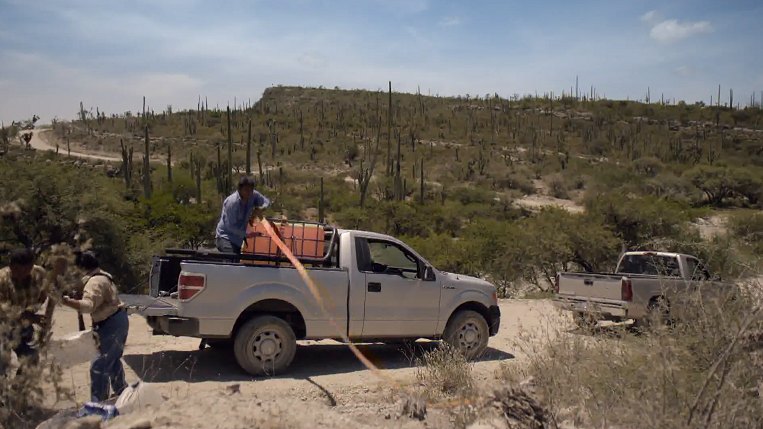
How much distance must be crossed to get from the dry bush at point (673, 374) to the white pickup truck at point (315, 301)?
10.3 feet

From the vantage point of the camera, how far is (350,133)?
72.9 m

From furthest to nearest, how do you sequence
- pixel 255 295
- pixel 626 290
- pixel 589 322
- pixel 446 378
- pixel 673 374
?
pixel 626 290 < pixel 255 295 < pixel 589 322 < pixel 446 378 < pixel 673 374

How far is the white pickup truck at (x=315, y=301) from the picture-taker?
25.8 ft

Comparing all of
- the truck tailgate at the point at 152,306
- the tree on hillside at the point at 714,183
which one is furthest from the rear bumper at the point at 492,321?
the tree on hillside at the point at 714,183

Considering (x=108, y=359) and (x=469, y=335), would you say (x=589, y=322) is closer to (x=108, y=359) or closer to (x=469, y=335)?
(x=469, y=335)

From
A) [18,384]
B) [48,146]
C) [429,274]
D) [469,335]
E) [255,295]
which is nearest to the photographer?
[18,384]

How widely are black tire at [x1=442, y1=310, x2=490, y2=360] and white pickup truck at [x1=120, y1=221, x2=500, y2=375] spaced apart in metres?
0.02

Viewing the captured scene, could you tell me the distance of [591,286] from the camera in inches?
499

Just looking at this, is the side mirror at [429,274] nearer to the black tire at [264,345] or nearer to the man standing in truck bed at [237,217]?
the black tire at [264,345]

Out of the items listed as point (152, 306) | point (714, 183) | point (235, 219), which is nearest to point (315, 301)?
point (235, 219)

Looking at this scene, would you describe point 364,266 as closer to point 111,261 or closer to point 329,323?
point 329,323

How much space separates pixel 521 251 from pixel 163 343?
1464cm

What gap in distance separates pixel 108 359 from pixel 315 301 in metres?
2.91

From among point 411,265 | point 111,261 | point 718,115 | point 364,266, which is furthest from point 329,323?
point 718,115
